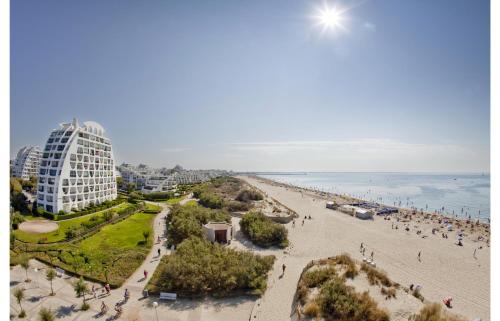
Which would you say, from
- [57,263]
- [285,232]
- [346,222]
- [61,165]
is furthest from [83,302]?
[346,222]

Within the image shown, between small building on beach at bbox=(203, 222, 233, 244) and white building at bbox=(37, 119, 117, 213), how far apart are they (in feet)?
90.9

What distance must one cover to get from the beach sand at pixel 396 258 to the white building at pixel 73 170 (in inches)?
1220

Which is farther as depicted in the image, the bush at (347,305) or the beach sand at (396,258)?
the beach sand at (396,258)

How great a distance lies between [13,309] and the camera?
16.1 metres

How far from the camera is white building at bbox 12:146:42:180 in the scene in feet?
260

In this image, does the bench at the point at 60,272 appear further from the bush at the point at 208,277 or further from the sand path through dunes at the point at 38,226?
the sand path through dunes at the point at 38,226

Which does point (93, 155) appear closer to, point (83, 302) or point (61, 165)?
point (61, 165)

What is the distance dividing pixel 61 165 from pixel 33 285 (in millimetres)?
29103

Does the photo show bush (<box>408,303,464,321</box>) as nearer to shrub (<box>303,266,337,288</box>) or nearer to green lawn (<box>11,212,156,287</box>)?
shrub (<box>303,266,337,288</box>)

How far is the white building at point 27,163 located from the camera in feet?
260

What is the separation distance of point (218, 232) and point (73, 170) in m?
31.9

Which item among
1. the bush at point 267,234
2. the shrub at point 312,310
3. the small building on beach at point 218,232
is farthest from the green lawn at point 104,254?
the shrub at point 312,310

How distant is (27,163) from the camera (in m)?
79.5

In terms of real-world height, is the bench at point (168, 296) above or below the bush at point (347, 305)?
below
